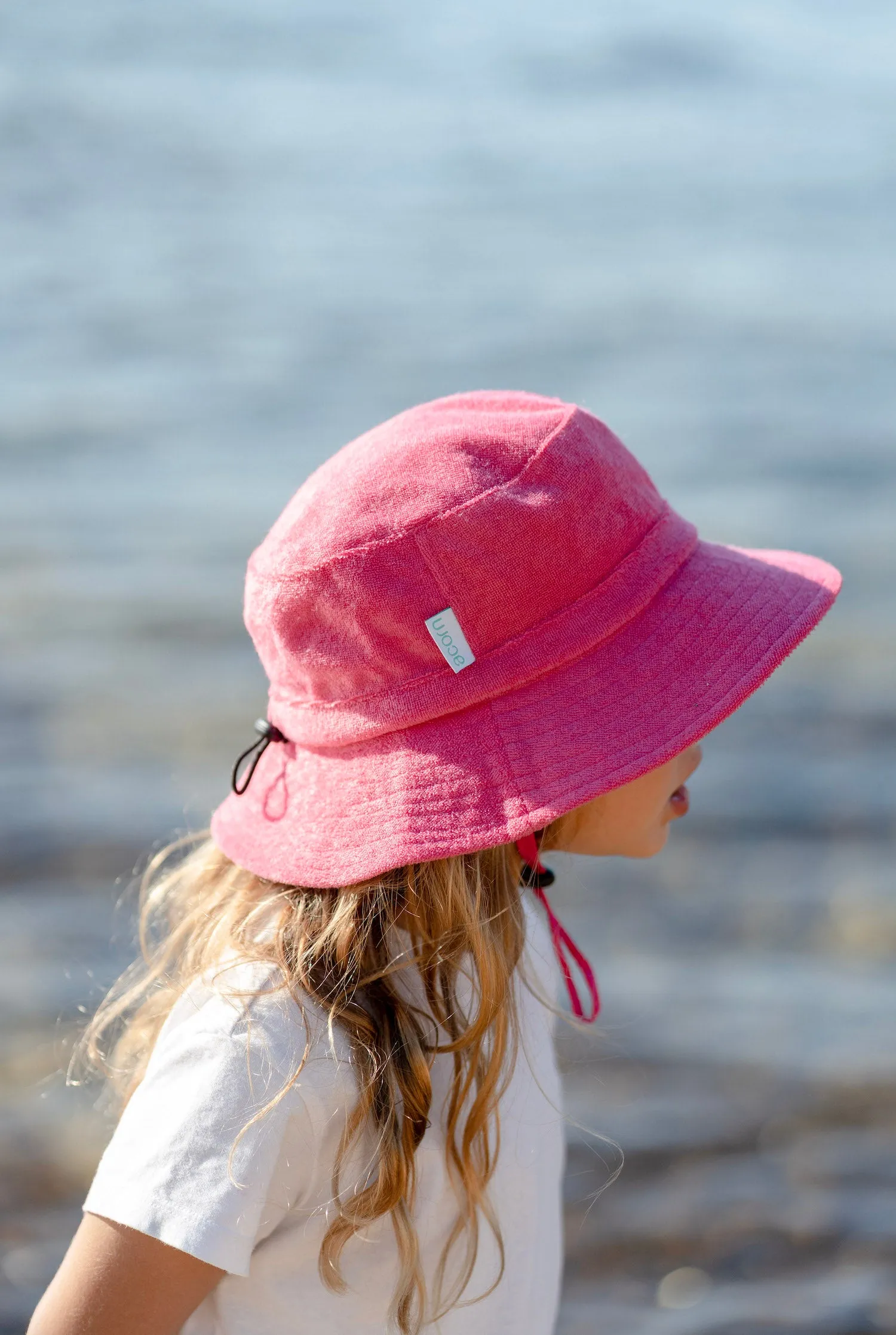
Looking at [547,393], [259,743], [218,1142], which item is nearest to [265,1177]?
[218,1142]

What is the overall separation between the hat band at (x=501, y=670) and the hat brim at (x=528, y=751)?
21mm

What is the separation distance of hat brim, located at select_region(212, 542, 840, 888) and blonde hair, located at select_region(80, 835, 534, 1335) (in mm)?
58

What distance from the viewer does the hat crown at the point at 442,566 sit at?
133cm

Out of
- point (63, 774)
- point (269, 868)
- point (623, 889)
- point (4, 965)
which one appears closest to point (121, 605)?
point (63, 774)

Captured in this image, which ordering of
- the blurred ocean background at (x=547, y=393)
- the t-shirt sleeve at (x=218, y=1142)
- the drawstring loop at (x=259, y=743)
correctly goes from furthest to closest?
1. the blurred ocean background at (x=547, y=393)
2. the drawstring loop at (x=259, y=743)
3. the t-shirt sleeve at (x=218, y=1142)

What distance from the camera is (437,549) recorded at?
1.32m

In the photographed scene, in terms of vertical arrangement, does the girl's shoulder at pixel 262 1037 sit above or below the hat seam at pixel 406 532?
below

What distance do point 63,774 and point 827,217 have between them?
14.9 ft

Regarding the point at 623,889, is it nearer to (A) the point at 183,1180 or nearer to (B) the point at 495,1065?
(B) the point at 495,1065

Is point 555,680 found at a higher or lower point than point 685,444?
higher

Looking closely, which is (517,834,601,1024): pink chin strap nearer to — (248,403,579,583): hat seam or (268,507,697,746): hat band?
(268,507,697,746): hat band

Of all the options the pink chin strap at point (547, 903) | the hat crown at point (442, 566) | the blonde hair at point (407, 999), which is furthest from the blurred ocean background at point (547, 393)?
the hat crown at point (442, 566)

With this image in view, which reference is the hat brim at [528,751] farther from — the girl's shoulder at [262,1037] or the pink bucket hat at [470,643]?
the girl's shoulder at [262,1037]

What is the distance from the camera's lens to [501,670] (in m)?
1.35
